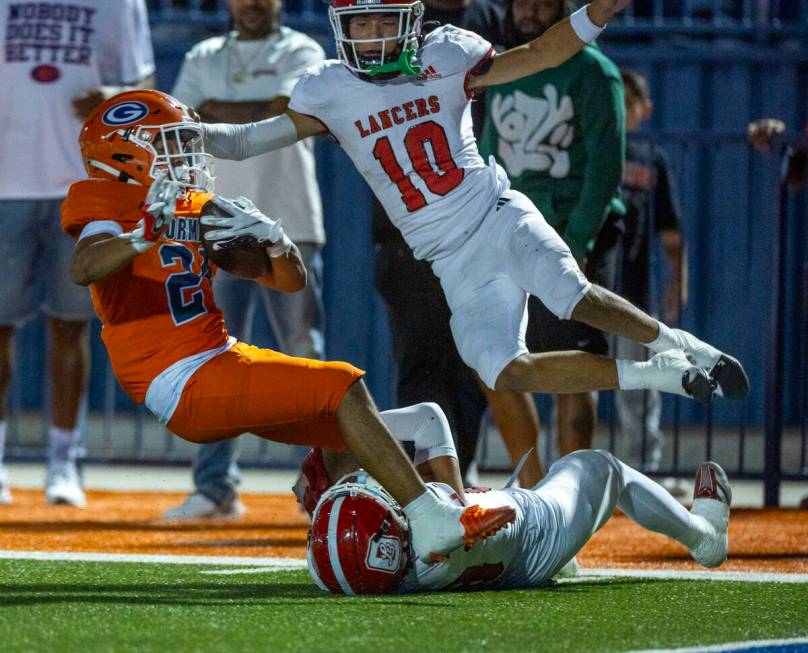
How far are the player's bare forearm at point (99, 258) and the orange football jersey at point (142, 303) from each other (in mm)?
146

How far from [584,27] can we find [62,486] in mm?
3428

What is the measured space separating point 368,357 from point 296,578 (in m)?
4.45

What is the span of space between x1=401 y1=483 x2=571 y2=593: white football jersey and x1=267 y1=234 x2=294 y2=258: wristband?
0.85m

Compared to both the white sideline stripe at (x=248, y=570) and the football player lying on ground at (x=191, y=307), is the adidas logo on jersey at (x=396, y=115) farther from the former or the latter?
the white sideline stripe at (x=248, y=570)

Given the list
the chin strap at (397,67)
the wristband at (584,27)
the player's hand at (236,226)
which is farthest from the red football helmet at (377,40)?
the player's hand at (236,226)

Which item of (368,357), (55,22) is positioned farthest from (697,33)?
(55,22)

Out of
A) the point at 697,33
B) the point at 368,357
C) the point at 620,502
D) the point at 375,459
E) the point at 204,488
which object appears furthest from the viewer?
the point at 697,33

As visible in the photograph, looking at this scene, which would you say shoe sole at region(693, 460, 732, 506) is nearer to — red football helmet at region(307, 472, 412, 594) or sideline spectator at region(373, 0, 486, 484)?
red football helmet at region(307, 472, 412, 594)

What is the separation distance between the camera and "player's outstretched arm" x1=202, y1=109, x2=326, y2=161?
204 inches

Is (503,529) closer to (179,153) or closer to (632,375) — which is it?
(632,375)

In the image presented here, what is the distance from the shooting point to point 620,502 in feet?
15.8

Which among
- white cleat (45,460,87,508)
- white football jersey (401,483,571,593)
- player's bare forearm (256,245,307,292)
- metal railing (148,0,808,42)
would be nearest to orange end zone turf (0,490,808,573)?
white cleat (45,460,87,508)

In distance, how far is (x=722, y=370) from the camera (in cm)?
489

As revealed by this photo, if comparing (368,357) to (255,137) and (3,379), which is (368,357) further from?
(255,137)
